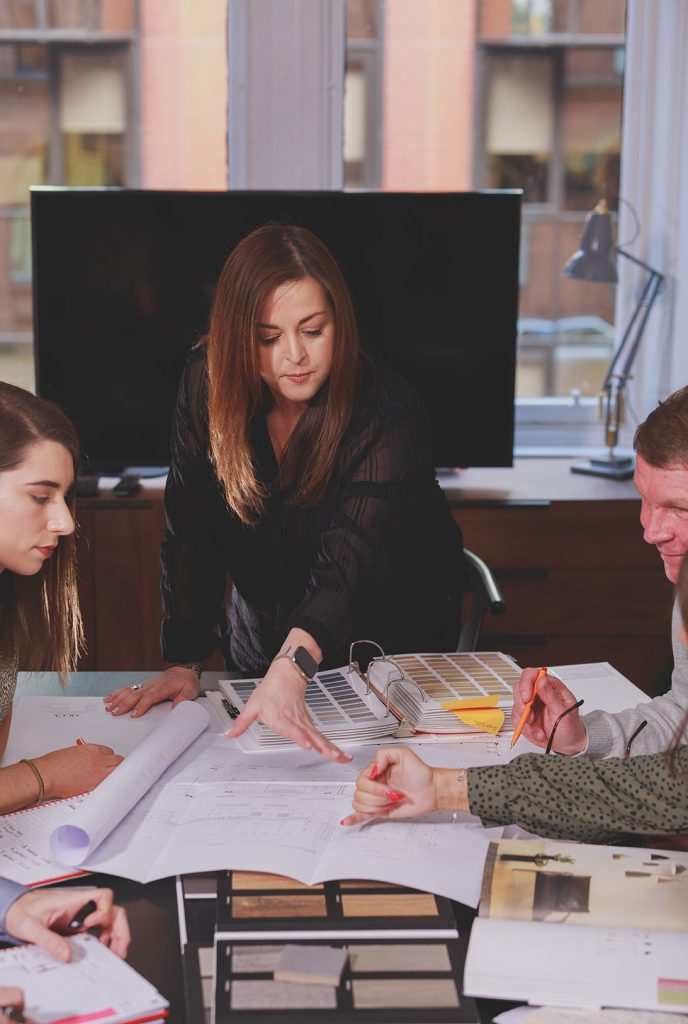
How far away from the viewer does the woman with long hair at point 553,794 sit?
138 cm

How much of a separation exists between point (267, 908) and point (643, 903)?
0.37 m

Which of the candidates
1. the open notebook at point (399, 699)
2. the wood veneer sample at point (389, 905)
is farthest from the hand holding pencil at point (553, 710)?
the wood veneer sample at point (389, 905)

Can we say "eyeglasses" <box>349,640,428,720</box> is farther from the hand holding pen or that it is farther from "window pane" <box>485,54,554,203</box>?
"window pane" <box>485,54,554,203</box>

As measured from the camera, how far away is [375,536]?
6.19 feet

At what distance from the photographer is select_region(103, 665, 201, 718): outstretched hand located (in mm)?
1824

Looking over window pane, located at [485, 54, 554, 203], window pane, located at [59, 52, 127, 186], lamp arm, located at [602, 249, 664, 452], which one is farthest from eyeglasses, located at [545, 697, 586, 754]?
window pane, located at [59, 52, 127, 186]

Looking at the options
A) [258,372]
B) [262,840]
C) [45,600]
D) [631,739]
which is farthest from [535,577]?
[262,840]

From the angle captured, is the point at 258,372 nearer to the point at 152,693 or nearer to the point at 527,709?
the point at 152,693

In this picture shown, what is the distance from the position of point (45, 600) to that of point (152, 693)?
21cm

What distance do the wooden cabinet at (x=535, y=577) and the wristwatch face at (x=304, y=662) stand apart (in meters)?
1.49

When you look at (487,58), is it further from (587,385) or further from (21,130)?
(21,130)

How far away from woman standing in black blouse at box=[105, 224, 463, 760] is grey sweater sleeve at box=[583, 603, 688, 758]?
382 mm

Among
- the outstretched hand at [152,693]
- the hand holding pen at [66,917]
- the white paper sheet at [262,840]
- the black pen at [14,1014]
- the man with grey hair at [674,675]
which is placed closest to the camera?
the black pen at [14,1014]

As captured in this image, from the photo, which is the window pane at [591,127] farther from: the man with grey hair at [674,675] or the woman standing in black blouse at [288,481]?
the man with grey hair at [674,675]
